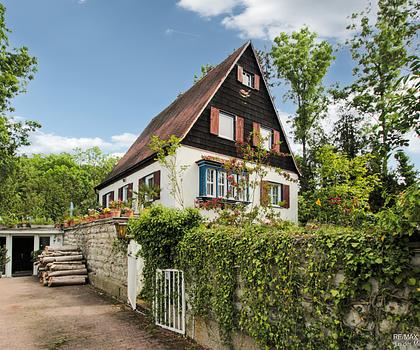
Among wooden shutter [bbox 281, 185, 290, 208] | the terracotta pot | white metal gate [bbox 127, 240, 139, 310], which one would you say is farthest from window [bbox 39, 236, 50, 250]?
white metal gate [bbox 127, 240, 139, 310]

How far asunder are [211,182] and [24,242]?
15.4 meters

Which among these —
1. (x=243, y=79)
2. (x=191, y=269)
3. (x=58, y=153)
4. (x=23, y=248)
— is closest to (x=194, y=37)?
(x=243, y=79)

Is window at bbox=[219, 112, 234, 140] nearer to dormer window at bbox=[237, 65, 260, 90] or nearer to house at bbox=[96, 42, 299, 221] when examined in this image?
house at bbox=[96, 42, 299, 221]

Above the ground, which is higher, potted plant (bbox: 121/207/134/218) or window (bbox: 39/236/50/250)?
potted plant (bbox: 121/207/134/218)

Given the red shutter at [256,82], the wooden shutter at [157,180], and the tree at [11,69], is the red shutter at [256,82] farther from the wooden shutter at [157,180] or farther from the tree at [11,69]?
the tree at [11,69]

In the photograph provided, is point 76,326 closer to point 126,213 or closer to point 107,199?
point 126,213

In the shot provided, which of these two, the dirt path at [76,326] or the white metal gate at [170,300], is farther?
the white metal gate at [170,300]

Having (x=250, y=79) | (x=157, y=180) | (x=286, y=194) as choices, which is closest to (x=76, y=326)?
(x=157, y=180)

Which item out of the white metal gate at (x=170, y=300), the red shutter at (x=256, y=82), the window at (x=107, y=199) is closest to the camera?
the white metal gate at (x=170, y=300)

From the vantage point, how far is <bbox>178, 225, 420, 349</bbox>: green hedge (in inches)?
115

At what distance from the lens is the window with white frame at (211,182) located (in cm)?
1429

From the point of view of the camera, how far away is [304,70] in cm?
2597

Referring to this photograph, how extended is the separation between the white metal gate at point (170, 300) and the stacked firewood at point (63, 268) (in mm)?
7091

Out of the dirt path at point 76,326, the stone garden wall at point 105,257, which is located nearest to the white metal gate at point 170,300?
the dirt path at point 76,326
